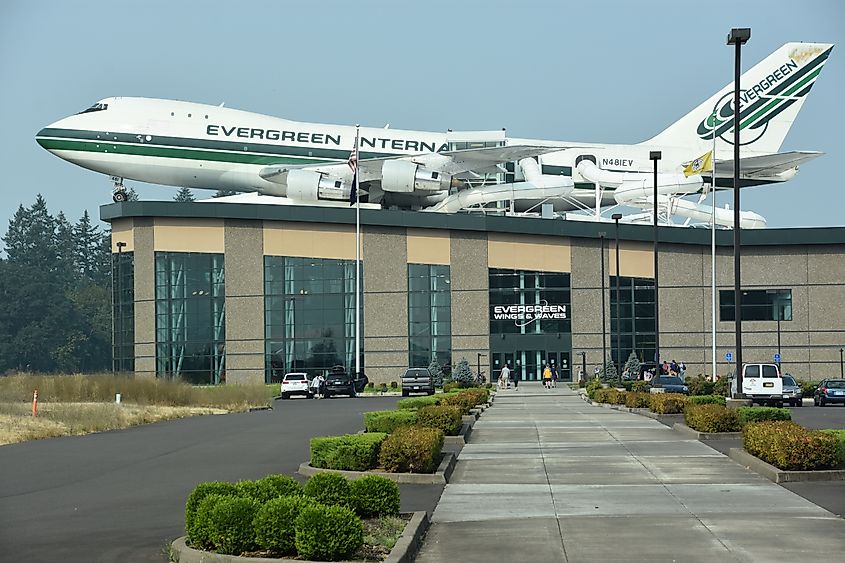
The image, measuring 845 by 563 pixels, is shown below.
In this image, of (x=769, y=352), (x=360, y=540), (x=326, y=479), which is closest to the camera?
(x=360, y=540)

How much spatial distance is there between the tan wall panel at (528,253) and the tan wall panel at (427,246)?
9.89 ft

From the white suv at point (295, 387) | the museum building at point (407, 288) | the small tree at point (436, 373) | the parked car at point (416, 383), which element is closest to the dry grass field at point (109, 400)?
the white suv at point (295, 387)

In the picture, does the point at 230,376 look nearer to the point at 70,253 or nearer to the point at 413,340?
the point at 413,340

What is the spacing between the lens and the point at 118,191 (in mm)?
79938

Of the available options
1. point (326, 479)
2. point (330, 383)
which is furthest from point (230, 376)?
A: point (326, 479)

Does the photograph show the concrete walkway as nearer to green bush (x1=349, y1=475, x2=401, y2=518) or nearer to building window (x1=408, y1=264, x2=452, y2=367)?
green bush (x1=349, y1=475, x2=401, y2=518)

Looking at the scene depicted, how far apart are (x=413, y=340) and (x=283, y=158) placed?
14.7m

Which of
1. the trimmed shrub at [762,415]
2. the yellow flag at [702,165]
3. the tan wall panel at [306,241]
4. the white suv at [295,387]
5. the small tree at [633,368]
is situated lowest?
the white suv at [295,387]

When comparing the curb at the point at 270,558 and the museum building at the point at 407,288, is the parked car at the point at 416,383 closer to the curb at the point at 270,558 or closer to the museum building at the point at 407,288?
the museum building at the point at 407,288

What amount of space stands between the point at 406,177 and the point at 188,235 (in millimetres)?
16160

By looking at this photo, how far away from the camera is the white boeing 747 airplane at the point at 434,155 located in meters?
74.6

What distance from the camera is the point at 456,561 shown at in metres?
11.5

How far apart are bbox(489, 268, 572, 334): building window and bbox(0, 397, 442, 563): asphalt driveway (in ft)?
152

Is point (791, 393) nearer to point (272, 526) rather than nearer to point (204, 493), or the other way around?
point (204, 493)
